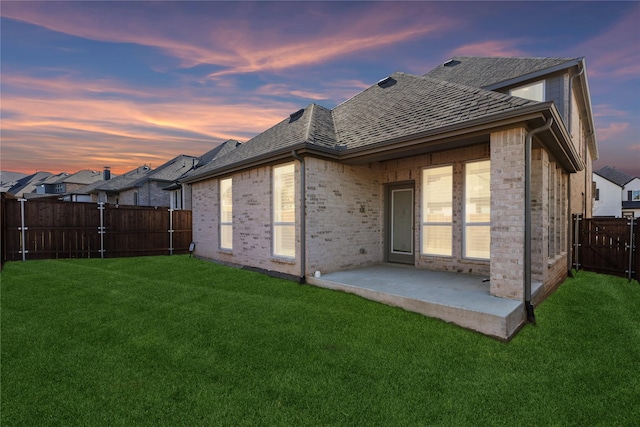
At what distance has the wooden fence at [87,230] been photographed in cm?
1059

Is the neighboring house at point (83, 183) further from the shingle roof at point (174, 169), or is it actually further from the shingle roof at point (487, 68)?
the shingle roof at point (487, 68)

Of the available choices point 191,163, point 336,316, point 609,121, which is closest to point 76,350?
point 336,316

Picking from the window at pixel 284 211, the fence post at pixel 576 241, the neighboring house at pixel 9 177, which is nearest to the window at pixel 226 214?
the window at pixel 284 211

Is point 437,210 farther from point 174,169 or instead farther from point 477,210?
point 174,169

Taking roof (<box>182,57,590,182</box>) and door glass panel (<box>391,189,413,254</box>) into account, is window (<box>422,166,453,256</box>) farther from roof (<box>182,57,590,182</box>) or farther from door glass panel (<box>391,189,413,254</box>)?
roof (<box>182,57,590,182</box>)

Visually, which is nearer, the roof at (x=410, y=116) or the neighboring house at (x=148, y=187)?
the roof at (x=410, y=116)

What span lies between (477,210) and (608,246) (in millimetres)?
6318

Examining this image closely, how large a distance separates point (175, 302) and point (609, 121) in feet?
66.3

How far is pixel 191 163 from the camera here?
26.7m

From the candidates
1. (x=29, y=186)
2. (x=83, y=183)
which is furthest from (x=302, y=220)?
(x=29, y=186)

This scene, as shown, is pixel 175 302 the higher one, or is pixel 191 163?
pixel 191 163

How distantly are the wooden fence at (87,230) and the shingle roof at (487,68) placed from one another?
44.6ft

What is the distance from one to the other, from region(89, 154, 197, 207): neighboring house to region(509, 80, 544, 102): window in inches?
874

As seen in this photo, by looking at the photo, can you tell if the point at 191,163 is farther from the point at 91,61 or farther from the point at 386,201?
the point at 386,201
